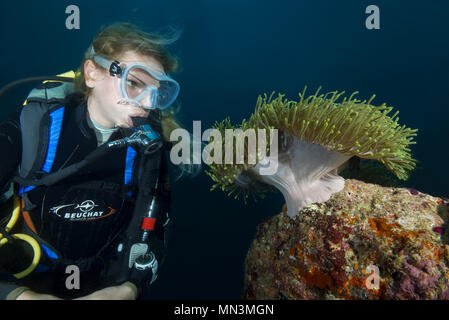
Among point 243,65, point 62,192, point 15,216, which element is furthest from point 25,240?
point 243,65

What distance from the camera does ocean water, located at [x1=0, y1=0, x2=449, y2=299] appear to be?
10.1m

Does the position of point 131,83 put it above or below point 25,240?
above

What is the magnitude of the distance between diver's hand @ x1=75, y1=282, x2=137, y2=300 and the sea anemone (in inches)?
54.1

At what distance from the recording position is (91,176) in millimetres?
2545

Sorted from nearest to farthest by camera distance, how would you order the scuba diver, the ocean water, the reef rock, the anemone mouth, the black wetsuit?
1. the reef rock
2. the anemone mouth
3. the scuba diver
4. the black wetsuit
5. the ocean water

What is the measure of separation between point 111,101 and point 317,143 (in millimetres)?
2175

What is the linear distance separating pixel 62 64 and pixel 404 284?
24089mm

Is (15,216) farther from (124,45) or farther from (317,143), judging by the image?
(317,143)

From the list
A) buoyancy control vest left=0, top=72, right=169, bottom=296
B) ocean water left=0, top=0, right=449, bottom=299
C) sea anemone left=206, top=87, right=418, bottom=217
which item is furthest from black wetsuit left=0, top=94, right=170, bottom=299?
ocean water left=0, top=0, right=449, bottom=299

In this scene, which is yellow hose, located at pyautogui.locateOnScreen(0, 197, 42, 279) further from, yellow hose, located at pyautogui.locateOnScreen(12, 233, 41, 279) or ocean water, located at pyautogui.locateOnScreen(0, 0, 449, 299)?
ocean water, located at pyautogui.locateOnScreen(0, 0, 449, 299)

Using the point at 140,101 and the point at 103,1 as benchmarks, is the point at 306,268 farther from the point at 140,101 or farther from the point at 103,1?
Answer: the point at 103,1

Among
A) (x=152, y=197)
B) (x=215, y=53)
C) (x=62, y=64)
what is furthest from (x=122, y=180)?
(x=215, y=53)

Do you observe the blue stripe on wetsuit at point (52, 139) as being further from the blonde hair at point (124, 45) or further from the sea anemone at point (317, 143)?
the sea anemone at point (317, 143)

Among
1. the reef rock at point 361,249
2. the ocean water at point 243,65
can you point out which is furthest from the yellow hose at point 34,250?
the ocean water at point 243,65
